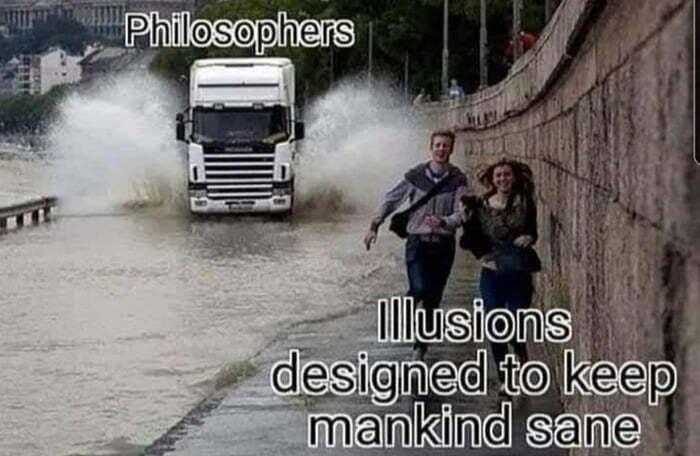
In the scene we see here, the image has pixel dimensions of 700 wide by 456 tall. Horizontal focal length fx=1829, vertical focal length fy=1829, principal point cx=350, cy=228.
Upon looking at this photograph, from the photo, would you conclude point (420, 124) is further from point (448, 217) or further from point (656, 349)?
point (656, 349)

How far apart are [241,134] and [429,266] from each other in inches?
1025

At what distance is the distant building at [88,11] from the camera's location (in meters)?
23.0

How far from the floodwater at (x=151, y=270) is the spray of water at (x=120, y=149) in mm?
70

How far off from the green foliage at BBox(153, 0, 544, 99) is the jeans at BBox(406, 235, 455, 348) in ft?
69.5

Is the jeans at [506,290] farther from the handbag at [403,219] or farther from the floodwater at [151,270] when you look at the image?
the floodwater at [151,270]

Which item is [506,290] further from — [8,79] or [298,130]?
[8,79]

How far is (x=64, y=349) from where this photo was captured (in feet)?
57.5

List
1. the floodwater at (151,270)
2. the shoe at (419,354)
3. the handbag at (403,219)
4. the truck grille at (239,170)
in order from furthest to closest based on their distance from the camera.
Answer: the truck grille at (239,170) < the floodwater at (151,270) < the handbag at (403,219) < the shoe at (419,354)

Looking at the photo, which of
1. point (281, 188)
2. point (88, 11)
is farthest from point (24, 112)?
point (281, 188)

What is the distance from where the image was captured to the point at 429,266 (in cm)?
1128

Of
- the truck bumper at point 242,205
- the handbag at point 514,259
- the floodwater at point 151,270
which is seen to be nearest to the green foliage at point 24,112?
the floodwater at point 151,270

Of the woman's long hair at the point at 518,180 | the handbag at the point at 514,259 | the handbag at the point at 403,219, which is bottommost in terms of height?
the handbag at the point at 514,259

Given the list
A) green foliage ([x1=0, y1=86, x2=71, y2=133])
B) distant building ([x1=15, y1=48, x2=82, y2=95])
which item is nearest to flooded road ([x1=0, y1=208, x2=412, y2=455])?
distant building ([x1=15, y1=48, x2=82, y2=95])

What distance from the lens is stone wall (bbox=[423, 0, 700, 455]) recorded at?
349 centimetres
